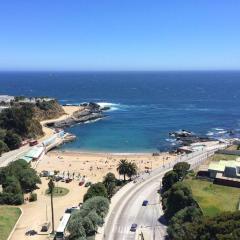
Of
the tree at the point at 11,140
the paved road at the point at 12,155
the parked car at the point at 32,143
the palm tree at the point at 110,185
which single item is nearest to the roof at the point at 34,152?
the paved road at the point at 12,155

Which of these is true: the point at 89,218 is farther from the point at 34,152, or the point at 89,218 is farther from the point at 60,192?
the point at 34,152

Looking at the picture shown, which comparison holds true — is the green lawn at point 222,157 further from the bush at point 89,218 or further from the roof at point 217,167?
the bush at point 89,218

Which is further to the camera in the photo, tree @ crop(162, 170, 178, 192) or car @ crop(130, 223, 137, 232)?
tree @ crop(162, 170, 178, 192)

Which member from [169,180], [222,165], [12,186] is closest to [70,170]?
[12,186]

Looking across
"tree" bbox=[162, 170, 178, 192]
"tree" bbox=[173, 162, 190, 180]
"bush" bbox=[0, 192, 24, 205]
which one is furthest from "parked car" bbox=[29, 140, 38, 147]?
"tree" bbox=[162, 170, 178, 192]

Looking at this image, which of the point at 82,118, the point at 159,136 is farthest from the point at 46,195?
the point at 82,118

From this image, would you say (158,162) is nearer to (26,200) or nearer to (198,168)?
(198,168)

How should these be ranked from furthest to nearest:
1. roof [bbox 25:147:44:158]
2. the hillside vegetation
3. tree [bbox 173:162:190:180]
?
1. the hillside vegetation
2. roof [bbox 25:147:44:158]
3. tree [bbox 173:162:190:180]

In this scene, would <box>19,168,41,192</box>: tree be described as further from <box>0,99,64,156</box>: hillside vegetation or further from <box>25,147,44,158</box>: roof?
<box>0,99,64,156</box>: hillside vegetation
